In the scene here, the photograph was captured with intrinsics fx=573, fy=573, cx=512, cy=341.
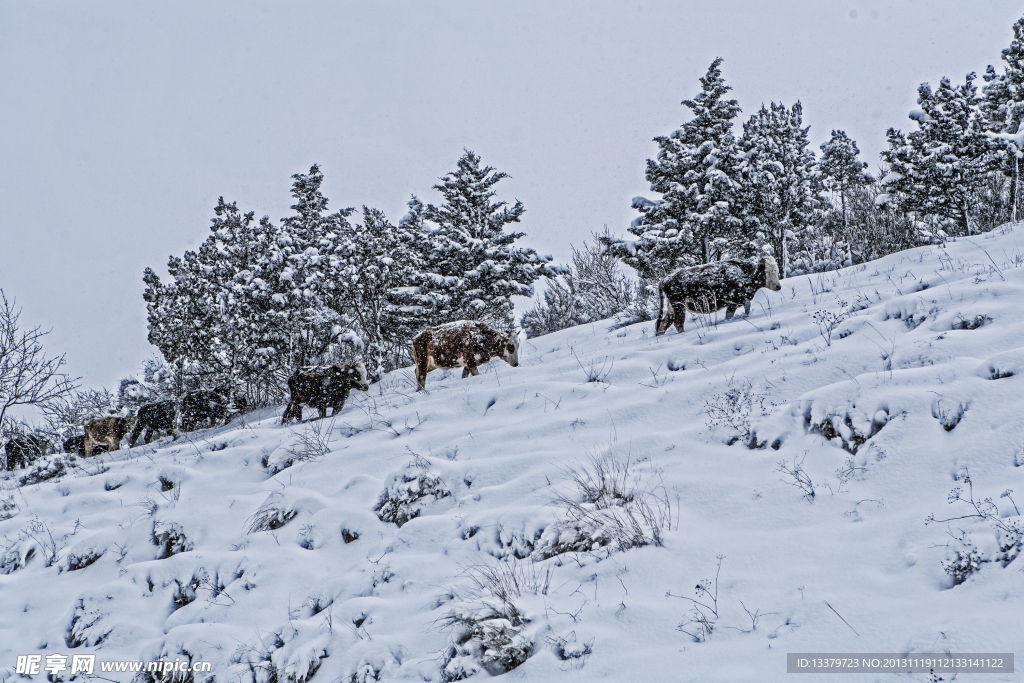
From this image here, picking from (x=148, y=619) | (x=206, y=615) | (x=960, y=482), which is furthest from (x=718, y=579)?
(x=148, y=619)

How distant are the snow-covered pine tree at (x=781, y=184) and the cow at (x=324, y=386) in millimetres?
24567

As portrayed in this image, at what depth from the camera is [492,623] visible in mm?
3344

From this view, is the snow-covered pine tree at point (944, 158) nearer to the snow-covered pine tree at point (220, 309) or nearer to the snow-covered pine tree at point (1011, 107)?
the snow-covered pine tree at point (1011, 107)

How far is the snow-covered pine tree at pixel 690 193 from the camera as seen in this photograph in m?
26.4

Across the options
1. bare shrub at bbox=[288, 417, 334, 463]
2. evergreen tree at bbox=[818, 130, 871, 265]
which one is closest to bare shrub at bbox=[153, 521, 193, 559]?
bare shrub at bbox=[288, 417, 334, 463]

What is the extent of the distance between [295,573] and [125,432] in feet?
43.5

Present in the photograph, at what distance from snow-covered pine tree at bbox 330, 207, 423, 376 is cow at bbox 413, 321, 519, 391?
18.0 meters

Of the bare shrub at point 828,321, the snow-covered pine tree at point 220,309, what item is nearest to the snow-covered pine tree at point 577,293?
the snow-covered pine tree at point 220,309

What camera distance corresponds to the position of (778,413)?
4664mm

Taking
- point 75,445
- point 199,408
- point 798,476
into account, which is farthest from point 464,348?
point 75,445

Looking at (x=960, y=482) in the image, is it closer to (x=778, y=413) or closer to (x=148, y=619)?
(x=778, y=413)

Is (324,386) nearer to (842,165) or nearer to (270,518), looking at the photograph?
(270,518)

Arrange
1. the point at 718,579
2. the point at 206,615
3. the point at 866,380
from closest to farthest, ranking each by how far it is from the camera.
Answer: the point at 718,579 < the point at 206,615 < the point at 866,380

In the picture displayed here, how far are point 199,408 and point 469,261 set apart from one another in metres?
14.1
